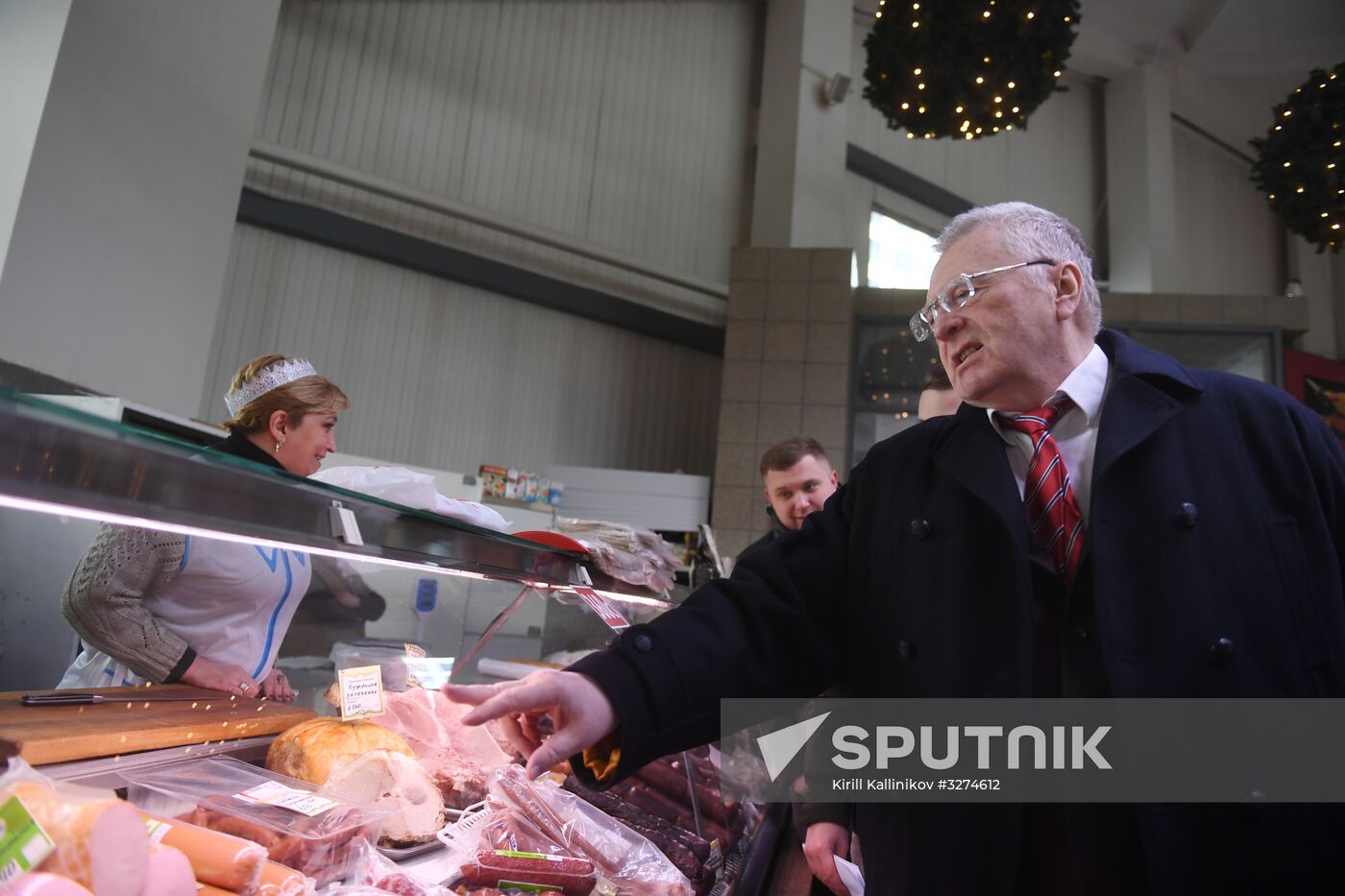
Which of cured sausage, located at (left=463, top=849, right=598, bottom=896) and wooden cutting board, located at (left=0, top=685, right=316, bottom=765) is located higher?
wooden cutting board, located at (left=0, top=685, right=316, bottom=765)

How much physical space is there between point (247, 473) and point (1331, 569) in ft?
4.62

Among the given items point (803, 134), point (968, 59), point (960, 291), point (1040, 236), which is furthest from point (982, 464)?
point (803, 134)

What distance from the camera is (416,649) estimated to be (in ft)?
6.29

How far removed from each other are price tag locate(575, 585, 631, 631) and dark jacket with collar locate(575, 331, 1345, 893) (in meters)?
0.34

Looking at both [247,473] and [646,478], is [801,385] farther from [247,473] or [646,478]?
[247,473]

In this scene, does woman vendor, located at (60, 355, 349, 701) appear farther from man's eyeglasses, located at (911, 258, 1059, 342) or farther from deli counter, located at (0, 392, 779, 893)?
man's eyeglasses, located at (911, 258, 1059, 342)

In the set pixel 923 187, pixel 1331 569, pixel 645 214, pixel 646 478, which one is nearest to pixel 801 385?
pixel 646 478

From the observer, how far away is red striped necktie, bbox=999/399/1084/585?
3.96 ft

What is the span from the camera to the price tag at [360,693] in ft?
4.66

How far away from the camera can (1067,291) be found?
139 centimetres

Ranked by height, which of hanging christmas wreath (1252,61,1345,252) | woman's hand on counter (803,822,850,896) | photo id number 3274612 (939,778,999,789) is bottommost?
woman's hand on counter (803,822,850,896)

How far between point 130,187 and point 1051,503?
399cm

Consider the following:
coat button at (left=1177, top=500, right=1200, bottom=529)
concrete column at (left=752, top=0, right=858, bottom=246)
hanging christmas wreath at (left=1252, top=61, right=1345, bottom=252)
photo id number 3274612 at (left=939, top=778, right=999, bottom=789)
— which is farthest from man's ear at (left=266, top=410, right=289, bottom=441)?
concrete column at (left=752, top=0, right=858, bottom=246)

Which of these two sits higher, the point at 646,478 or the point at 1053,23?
the point at 1053,23
